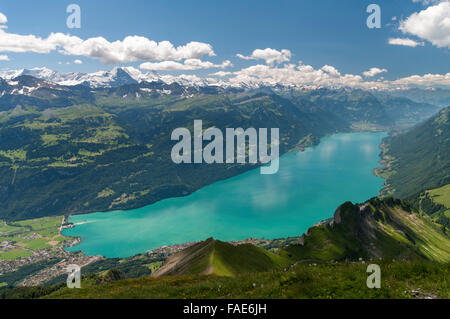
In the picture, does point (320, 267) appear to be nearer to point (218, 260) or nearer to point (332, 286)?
point (332, 286)

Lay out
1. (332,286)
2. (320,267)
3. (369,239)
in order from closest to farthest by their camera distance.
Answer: (332,286) → (320,267) → (369,239)

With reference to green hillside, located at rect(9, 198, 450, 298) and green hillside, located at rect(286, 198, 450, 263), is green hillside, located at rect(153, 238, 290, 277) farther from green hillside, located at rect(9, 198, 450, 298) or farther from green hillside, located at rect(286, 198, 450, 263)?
green hillside, located at rect(286, 198, 450, 263)

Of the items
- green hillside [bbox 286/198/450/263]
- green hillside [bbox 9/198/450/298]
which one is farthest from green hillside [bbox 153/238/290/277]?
green hillside [bbox 286/198/450/263]

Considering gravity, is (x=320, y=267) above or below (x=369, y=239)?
above

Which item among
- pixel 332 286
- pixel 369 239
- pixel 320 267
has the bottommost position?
pixel 369 239

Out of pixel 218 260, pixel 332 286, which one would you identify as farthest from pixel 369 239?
pixel 332 286

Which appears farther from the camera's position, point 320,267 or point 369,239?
point 369,239

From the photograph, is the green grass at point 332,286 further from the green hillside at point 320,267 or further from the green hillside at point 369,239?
the green hillside at point 369,239
